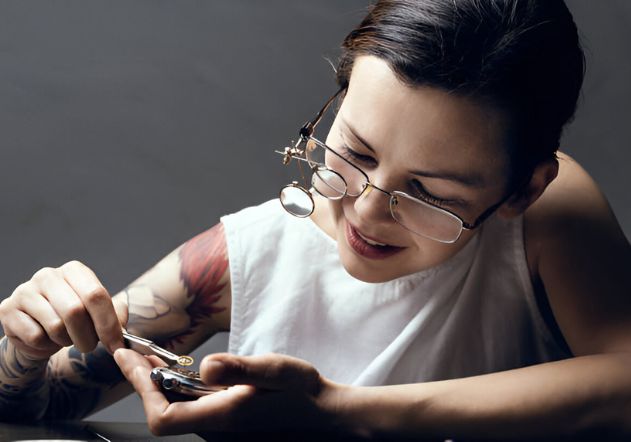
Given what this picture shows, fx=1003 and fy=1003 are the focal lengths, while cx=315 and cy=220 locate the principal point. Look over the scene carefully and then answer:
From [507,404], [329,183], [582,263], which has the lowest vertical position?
[507,404]

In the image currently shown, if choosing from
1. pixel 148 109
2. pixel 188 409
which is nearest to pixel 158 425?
pixel 188 409

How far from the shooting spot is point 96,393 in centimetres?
156

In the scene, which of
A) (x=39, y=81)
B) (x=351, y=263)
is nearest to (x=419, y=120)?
(x=351, y=263)

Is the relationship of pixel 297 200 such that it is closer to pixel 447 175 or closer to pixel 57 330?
pixel 447 175

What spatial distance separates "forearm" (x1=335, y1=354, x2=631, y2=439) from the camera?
49.8 inches

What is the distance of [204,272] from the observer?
1551 mm

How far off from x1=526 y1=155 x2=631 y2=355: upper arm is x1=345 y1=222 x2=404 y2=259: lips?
310 millimetres

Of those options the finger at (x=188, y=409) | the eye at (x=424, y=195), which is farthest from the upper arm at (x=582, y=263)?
the finger at (x=188, y=409)

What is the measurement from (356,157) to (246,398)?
0.34 metres

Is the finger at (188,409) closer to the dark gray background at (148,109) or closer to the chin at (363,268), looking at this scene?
the chin at (363,268)

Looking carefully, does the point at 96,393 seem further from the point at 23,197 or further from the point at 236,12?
the point at 236,12

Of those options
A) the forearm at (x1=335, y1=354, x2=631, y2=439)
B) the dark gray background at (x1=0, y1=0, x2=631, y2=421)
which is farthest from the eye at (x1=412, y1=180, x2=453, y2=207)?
the dark gray background at (x1=0, y1=0, x2=631, y2=421)

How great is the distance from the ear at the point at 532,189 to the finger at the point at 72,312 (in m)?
0.58

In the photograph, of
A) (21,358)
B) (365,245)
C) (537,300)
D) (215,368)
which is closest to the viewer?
(215,368)
